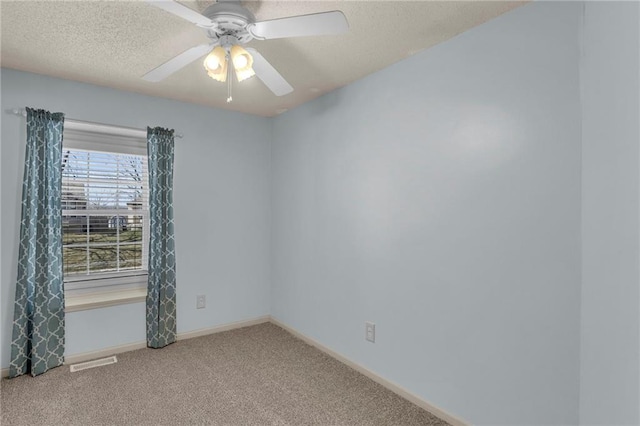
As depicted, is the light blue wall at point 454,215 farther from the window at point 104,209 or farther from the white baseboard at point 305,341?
the window at point 104,209

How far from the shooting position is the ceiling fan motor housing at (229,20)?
5.16 feet

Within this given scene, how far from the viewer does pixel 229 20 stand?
160 centimetres

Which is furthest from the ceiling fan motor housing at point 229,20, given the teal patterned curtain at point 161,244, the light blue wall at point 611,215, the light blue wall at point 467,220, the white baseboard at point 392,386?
the white baseboard at point 392,386

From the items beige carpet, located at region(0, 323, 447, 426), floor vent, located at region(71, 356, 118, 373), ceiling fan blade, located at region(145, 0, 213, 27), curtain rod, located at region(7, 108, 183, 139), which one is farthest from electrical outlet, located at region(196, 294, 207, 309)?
ceiling fan blade, located at region(145, 0, 213, 27)

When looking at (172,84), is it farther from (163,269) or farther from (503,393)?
(503,393)

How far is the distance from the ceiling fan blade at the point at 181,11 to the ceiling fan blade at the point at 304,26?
198mm

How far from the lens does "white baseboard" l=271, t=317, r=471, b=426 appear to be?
209 cm

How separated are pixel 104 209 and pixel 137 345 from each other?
125cm

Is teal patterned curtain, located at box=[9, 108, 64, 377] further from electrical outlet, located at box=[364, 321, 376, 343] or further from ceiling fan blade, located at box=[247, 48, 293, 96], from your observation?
electrical outlet, located at box=[364, 321, 376, 343]

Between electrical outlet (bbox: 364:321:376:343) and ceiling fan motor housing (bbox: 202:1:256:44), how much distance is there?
6.81 feet

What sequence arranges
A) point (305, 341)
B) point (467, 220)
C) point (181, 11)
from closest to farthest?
point (181, 11) → point (467, 220) → point (305, 341)

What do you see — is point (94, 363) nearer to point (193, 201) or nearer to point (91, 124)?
point (193, 201)

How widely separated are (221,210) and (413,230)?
2084 mm

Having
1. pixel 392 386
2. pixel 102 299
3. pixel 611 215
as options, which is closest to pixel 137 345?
pixel 102 299
